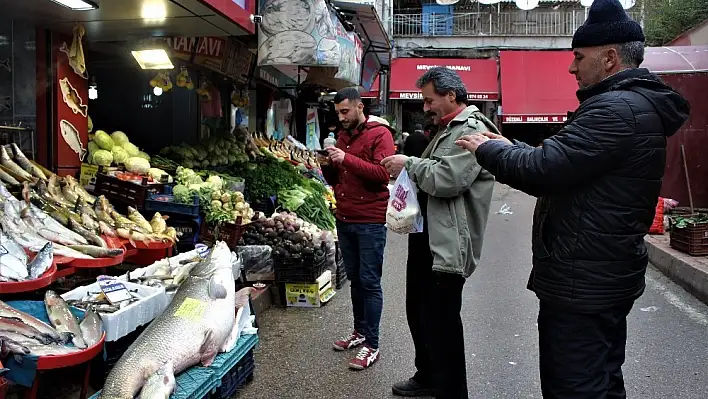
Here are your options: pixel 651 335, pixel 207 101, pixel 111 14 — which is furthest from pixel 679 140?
pixel 111 14

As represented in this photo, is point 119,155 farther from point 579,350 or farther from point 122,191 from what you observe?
point 579,350

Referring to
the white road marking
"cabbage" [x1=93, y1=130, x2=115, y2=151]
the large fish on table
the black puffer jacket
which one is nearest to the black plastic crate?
the large fish on table

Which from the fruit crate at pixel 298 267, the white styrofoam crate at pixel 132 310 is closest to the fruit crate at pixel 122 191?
the fruit crate at pixel 298 267

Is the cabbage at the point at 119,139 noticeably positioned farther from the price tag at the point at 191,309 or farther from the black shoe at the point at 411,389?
the black shoe at the point at 411,389

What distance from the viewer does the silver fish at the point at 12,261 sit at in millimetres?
3383

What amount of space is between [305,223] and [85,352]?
15.6 ft

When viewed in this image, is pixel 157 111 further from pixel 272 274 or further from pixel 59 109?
pixel 272 274

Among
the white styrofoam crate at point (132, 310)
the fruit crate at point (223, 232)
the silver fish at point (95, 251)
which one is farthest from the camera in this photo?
the fruit crate at point (223, 232)

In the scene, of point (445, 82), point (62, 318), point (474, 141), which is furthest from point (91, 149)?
point (474, 141)

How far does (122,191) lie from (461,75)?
18.9 m

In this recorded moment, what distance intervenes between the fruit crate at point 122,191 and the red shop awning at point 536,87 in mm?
17198

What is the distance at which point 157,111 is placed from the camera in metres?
9.15

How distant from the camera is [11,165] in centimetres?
509

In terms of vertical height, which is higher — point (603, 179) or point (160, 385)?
point (603, 179)
